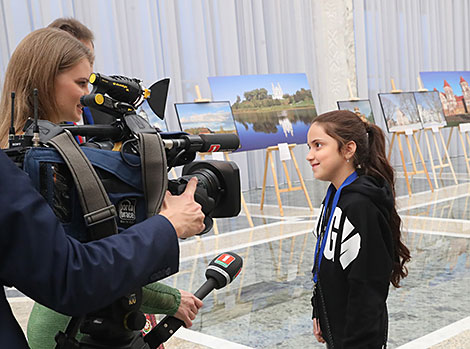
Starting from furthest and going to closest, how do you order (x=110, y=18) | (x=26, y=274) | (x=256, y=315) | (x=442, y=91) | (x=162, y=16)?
(x=442, y=91) → (x=162, y=16) → (x=110, y=18) → (x=256, y=315) → (x=26, y=274)

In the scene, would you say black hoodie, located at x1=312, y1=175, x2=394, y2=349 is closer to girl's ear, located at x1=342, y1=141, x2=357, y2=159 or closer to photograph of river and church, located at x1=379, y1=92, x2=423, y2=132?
girl's ear, located at x1=342, y1=141, x2=357, y2=159

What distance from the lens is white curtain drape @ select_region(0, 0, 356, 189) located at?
6.04m

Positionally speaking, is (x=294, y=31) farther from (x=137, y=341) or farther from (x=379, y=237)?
(x=137, y=341)

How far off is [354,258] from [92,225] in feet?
2.80

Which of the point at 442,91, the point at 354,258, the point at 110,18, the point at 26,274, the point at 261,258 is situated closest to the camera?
the point at 26,274

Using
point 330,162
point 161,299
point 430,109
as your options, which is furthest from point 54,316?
point 430,109

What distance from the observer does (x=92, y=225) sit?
31.0 inches

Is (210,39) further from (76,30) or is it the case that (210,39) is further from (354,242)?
(354,242)

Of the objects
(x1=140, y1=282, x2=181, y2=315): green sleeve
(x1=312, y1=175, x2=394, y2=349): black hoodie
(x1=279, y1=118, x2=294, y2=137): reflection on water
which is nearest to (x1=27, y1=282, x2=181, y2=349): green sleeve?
(x1=140, y1=282, x2=181, y2=315): green sleeve

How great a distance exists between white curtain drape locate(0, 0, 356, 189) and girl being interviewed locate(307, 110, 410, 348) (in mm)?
4555

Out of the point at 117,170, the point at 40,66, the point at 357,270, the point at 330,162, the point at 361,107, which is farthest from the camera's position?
the point at 361,107

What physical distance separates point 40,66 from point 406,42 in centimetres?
938

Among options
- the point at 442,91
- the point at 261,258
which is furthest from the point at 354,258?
the point at 442,91

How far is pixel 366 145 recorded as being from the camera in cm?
173
